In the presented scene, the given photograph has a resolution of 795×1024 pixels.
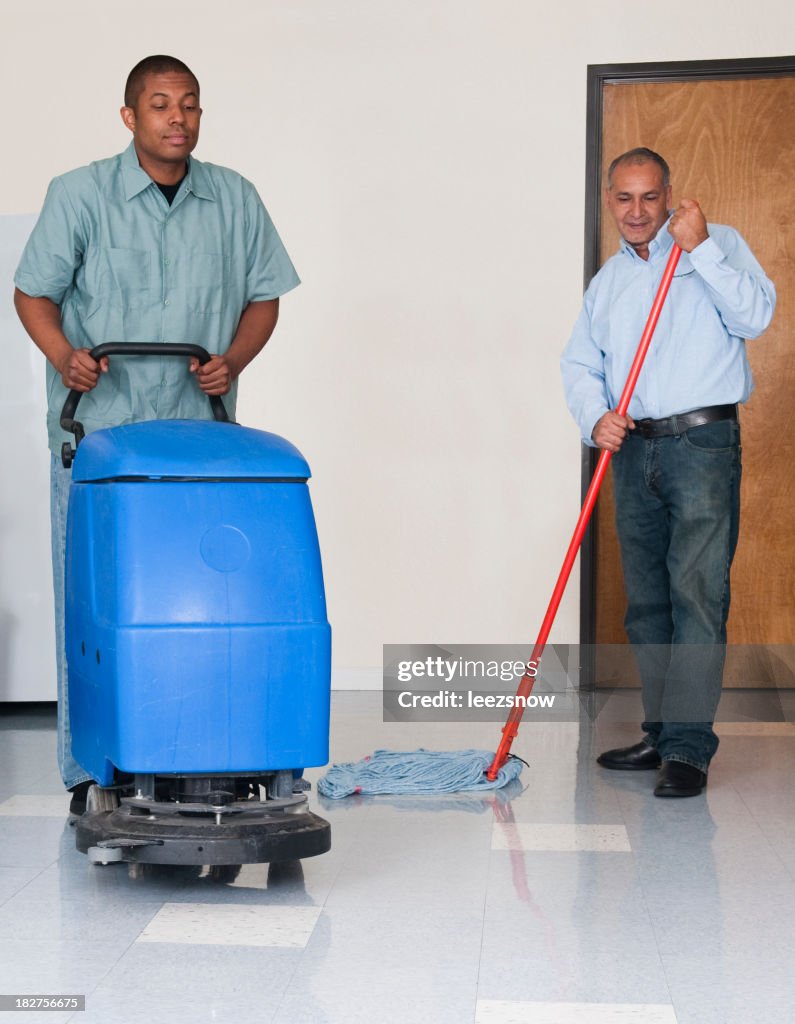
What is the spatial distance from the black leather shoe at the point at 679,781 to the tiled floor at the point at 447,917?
34 mm

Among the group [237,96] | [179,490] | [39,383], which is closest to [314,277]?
[237,96]

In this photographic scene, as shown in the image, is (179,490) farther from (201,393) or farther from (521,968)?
(521,968)

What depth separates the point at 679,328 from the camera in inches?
110

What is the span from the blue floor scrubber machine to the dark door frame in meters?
2.06

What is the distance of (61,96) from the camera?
13.1 feet

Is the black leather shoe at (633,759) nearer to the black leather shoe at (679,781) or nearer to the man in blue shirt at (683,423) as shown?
the man in blue shirt at (683,423)

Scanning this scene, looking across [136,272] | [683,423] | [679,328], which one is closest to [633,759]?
[683,423]

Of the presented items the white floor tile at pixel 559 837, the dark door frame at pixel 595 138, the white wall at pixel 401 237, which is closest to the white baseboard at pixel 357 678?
the white wall at pixel 401 237

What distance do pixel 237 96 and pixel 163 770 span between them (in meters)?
2.59

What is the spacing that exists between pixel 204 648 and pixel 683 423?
1278mm

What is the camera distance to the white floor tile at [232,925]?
1798mm

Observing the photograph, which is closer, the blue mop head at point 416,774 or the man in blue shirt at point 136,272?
the man in blue shirt at point 136,272

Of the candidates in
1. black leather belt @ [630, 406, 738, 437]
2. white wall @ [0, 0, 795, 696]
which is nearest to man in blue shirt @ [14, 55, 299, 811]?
black leather belt @ [630, 406, 738, 437]

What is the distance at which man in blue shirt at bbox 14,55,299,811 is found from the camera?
7.84 feet
